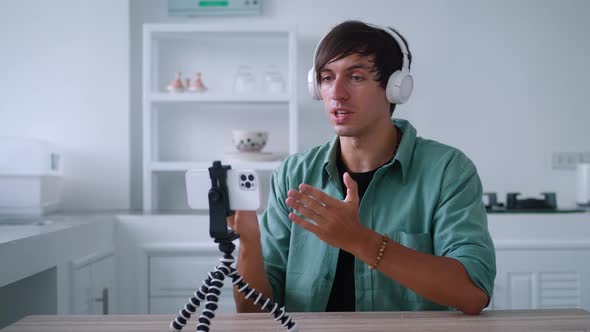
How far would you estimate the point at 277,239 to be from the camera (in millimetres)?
1457

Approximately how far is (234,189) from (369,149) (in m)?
0.67

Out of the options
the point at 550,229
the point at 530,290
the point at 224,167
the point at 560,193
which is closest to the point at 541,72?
the point at 560,193

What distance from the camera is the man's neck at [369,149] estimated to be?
1.44m

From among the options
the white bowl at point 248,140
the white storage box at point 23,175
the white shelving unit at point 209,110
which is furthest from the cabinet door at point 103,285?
the white bowl at point 248,140

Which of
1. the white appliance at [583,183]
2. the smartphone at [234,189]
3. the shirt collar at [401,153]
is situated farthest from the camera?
the white appliance at [583,183]

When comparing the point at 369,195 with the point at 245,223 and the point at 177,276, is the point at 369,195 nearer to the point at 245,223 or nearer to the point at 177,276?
the point at 245,223

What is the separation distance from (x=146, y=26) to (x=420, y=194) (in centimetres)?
170

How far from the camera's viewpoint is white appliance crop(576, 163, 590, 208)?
2.65 meters

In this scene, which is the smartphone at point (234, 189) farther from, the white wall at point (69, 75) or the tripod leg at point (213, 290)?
the white wall at point (69, 75)

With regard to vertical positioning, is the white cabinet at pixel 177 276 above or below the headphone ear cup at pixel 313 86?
below

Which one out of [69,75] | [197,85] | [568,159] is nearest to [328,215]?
[197,85]

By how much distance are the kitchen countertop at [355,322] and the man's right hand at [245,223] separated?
0.50 ft

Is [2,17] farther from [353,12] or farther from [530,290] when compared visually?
[530,290]

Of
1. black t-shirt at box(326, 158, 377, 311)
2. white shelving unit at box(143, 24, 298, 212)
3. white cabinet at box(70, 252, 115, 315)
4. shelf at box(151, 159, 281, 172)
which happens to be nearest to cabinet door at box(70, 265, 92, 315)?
white cabinet at box(70, 252, 115, 315)
